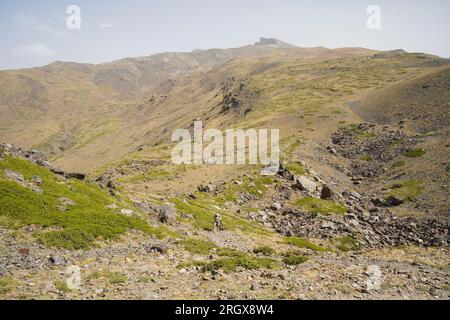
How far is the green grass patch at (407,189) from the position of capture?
1807 inches

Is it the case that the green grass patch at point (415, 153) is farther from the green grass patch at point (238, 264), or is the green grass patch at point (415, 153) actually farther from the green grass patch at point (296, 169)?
the green grass patch at point (238, 264)

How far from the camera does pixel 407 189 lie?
48.2m

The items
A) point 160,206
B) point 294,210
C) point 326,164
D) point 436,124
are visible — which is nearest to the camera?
point 160,206

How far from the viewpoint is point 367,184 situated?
55.1m

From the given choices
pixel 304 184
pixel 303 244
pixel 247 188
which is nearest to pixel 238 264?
pixel 303 244

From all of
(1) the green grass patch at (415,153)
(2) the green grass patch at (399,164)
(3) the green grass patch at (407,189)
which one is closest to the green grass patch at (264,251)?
(3) the green grass patch at (407,189)

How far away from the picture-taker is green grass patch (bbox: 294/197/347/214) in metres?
40.5

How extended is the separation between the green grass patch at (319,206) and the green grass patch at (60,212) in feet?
71.4

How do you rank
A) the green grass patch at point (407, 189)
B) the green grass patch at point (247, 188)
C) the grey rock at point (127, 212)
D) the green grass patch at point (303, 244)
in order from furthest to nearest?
the green grass patch at point (407, 189)
the green grass patch at point (247, 188)
the green grass patch at point (303, 244)
the grey rock at point (127, 212)

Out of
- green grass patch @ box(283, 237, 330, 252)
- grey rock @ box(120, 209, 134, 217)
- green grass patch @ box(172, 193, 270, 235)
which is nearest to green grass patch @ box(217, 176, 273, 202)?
green grass patch @ box(172, 193, 270, 235)

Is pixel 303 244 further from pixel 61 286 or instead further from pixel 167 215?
pixel 61 286
